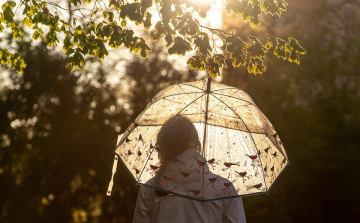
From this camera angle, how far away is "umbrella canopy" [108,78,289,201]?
4.05m

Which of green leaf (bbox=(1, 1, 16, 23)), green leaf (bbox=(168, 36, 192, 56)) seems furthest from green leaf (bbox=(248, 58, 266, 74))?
green leaf (bbox=(1, 1, 16, 23))

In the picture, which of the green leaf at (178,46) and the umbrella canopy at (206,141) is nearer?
the umbrella canopy at (206,141)

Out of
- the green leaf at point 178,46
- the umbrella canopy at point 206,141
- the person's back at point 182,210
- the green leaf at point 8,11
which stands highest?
the green leaf at point 8,11

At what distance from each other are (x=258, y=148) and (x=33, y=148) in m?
10.4

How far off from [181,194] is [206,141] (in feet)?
2.28

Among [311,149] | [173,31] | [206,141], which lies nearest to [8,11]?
[173,31]

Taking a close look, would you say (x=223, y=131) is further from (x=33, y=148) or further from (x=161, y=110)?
(x=33, y=148)

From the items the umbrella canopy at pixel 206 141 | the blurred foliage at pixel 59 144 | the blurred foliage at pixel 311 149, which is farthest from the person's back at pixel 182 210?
the blurred foliage at pixel 59 144

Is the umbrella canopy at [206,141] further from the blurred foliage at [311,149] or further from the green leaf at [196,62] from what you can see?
the blurred foliage at [311,149]

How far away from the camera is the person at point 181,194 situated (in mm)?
3760

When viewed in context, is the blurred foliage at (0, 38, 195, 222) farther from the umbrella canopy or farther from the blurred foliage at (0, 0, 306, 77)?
the umbrella canopy

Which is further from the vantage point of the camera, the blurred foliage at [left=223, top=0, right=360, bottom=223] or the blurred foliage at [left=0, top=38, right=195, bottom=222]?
the blurred foliage at [left=223, top=0, right=360, bottom=223]

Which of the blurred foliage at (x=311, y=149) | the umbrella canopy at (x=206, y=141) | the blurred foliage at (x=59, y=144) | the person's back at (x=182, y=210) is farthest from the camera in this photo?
the blurred foliage at (x=311, y=149)

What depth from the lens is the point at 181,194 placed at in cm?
376
